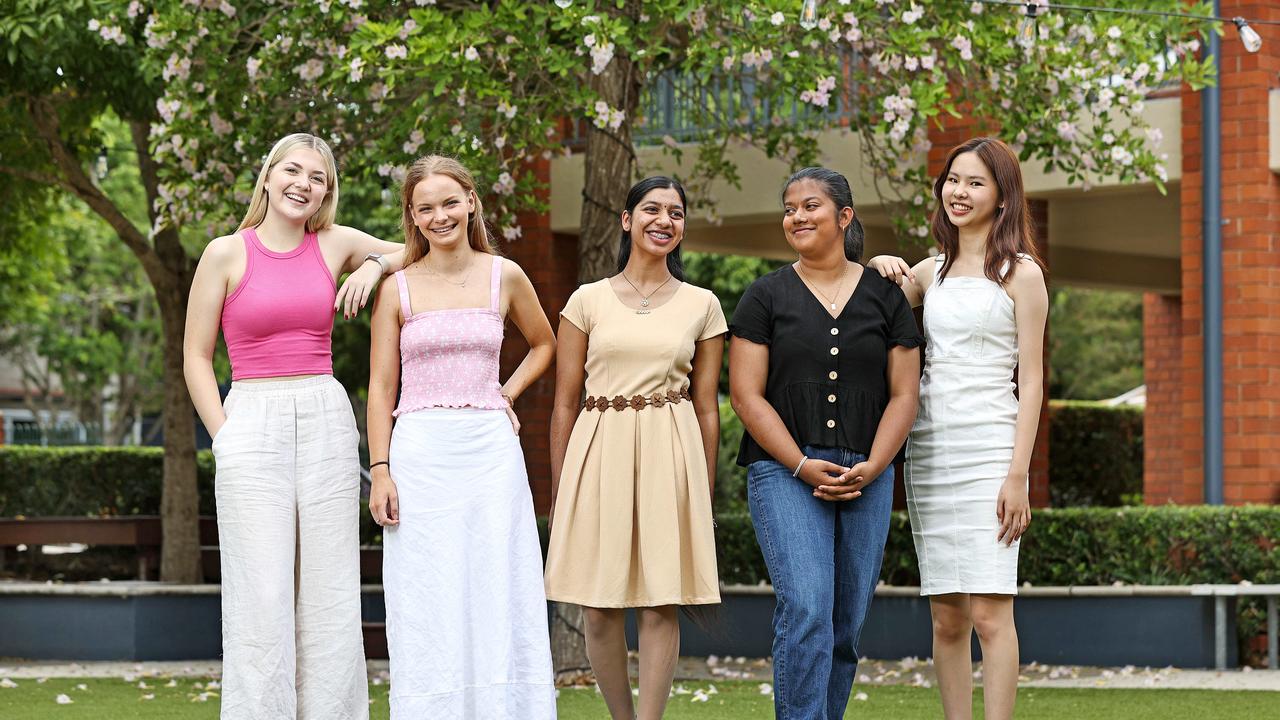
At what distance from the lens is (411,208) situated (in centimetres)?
576

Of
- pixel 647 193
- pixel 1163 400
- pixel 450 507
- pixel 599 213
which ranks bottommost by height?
pixel 450 507

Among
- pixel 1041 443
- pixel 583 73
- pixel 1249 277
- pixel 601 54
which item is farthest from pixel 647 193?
pixel 1041 443

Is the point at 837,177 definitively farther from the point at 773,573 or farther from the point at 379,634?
the point at 379,634

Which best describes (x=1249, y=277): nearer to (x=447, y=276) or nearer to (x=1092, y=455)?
(x=447, y=276)

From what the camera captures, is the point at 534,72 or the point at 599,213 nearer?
the point at 534,72

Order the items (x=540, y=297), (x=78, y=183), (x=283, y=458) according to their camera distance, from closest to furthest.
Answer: (x=283, y=458) < (x=78, y=183) < (x=540, y=297)

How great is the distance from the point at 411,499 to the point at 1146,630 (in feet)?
20.3

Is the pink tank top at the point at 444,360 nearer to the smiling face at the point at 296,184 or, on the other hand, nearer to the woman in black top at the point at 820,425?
the smiling face at the point at 296,184

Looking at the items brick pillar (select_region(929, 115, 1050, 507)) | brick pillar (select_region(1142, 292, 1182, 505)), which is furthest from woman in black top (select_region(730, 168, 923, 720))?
brick pillar (select_region(1142, 292, 1182, 505))

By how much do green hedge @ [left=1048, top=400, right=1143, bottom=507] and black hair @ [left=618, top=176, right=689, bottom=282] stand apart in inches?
577

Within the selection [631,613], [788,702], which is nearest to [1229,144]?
[631,613]

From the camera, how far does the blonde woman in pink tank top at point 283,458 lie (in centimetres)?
543

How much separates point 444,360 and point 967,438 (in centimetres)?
171

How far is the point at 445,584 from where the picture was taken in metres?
5.57
